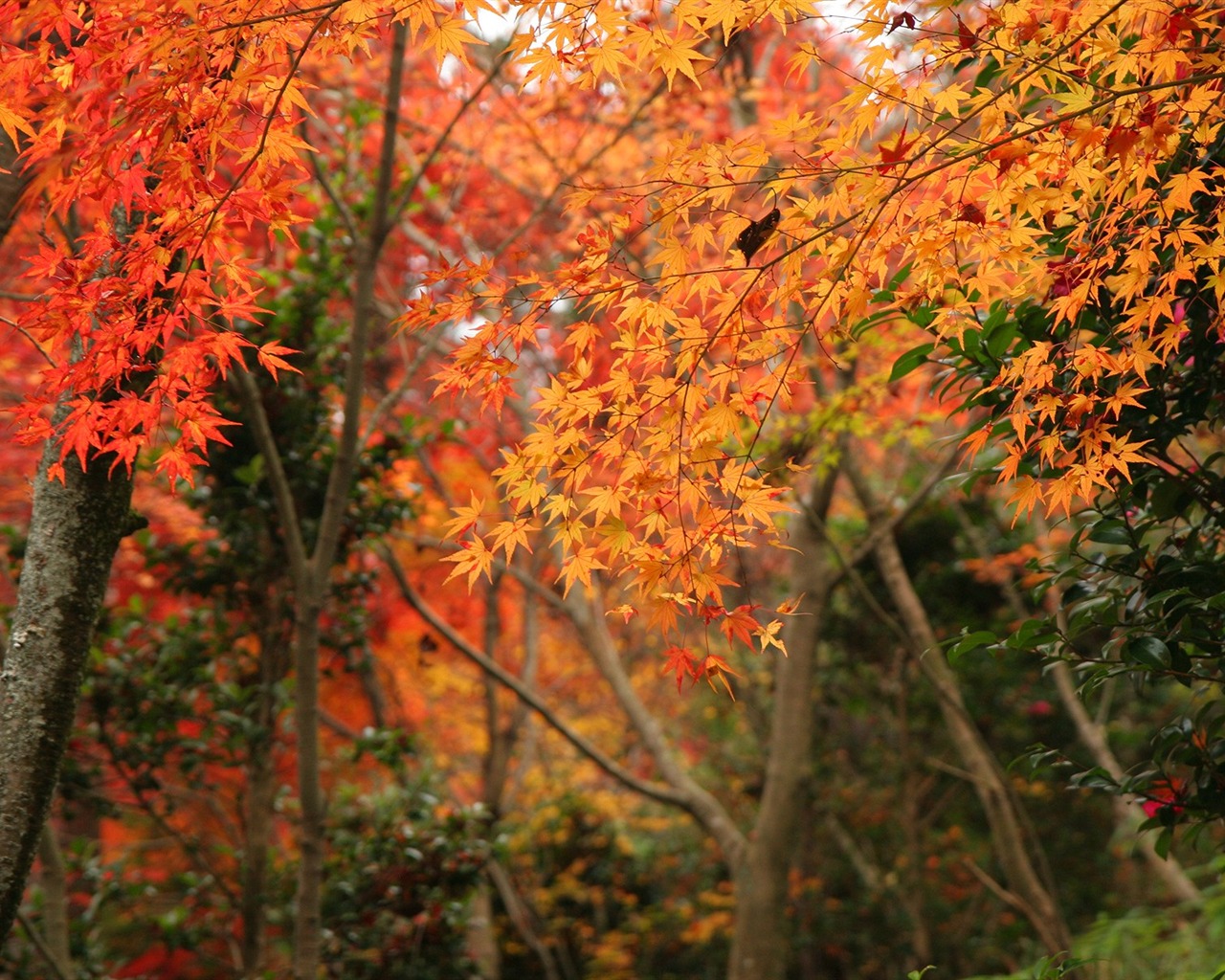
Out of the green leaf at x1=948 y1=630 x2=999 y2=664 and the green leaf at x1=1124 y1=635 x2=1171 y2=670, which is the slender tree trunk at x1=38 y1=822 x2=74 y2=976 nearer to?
the green leaf at x1=948 y1=630 x2=999 y2=664

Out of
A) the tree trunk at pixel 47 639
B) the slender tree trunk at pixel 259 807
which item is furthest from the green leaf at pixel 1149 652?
the slender tree trunk at pixel 259 807

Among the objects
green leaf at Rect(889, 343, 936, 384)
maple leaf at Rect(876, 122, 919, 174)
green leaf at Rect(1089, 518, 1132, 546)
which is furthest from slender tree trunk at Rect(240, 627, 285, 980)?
maple leaf at Rect(876, 122, 919, 174)

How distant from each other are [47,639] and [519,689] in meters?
3.01

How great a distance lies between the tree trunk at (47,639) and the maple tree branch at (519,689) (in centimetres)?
224

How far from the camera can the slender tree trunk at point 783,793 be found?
16.9ft

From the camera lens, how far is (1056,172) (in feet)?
6.81

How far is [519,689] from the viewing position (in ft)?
16.9

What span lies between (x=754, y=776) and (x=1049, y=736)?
2.35 metres

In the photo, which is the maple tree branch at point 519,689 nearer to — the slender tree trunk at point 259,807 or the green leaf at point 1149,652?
the slender tree trunk at point 259,807

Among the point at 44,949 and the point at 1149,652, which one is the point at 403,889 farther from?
the point at 1149,652

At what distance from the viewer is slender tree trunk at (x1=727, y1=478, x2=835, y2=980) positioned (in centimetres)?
514

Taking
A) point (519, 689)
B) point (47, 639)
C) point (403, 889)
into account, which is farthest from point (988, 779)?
point (47, 639)

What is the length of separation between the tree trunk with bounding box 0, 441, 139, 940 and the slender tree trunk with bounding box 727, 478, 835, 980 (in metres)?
3.28

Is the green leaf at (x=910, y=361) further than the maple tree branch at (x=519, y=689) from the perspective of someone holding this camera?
No
